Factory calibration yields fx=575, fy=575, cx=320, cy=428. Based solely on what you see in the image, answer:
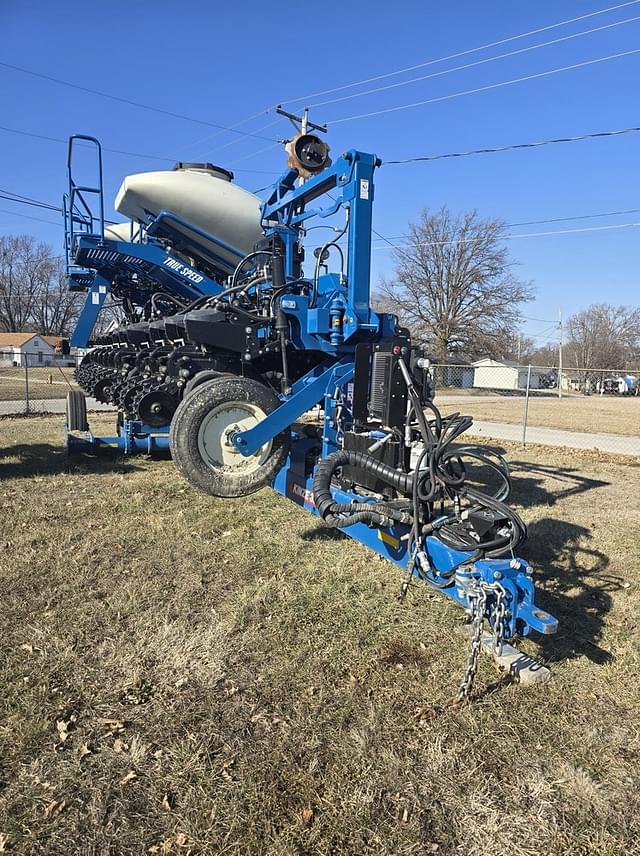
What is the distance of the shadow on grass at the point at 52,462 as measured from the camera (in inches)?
306

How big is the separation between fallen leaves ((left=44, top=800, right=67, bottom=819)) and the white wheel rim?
2.15 metres

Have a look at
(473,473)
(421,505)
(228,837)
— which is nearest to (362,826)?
(228,837)

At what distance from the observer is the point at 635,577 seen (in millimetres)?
4613

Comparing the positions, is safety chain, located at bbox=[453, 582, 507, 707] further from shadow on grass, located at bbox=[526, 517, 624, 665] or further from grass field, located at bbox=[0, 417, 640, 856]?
shadow on grass, located at bbox=[526, 517, 624, 665]

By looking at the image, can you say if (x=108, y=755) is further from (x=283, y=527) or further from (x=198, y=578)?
(x=283, y=527)

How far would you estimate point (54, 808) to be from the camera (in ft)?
7.12

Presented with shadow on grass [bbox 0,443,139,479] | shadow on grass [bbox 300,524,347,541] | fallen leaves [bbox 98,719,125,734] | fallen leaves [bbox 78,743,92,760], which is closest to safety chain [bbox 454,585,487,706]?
fallen leaves [bbox 98,719,125,734]

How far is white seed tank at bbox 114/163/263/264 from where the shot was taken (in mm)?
10078

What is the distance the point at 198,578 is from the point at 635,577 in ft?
11.4

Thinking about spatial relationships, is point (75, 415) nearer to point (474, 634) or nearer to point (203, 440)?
point (203, 440)

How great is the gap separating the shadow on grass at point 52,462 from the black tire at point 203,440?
14.5 feet

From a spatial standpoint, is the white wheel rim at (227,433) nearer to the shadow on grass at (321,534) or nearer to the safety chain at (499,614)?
the shadow on grass at (321,534)

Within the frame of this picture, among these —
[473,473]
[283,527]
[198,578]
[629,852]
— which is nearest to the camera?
[629,852]

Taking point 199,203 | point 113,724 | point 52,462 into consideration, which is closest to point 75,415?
point 52,462
